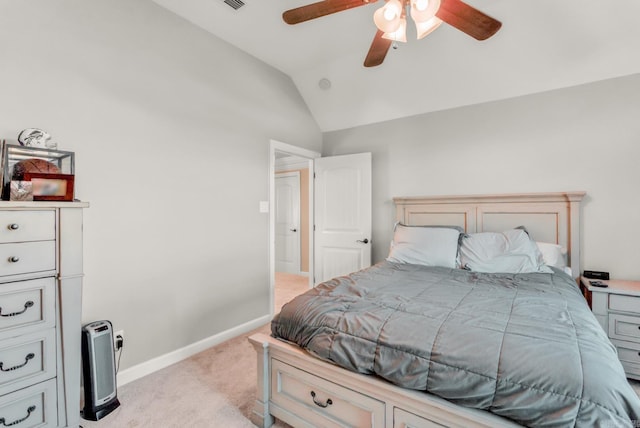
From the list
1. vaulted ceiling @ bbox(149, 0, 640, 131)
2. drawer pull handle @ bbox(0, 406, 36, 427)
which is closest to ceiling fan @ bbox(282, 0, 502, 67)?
vaulted ceiling @ bbox(149, 0, 640, 131)

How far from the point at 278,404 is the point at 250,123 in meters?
2.50

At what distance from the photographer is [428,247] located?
288cm

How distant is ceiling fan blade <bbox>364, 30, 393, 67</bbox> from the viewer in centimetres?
191

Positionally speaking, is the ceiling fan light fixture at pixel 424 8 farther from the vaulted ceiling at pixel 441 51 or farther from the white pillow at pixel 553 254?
the white pillow at pixel 553 254

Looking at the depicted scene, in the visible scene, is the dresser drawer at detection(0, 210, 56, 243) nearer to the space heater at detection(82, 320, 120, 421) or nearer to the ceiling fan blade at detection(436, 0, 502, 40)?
the space heater at detection(82, 320, 120, 421)

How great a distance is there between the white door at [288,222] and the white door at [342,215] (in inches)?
68.2

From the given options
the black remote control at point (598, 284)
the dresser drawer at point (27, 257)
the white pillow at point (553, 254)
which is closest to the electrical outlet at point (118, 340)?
the dresser drawer at point (27, 257)

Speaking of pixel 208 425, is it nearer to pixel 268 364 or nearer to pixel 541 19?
pixel 268 364

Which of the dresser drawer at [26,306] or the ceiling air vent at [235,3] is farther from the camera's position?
the ceiling air vent at [235,3]

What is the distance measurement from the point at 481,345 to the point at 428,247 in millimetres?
1696

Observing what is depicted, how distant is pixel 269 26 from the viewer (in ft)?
9.07

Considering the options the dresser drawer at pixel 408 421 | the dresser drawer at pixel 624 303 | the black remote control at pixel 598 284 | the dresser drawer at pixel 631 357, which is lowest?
the dresser drawer at pixel 631 357

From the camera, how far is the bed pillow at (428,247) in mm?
2801

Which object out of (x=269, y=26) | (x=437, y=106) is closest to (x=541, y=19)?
(x=437, y=106)
